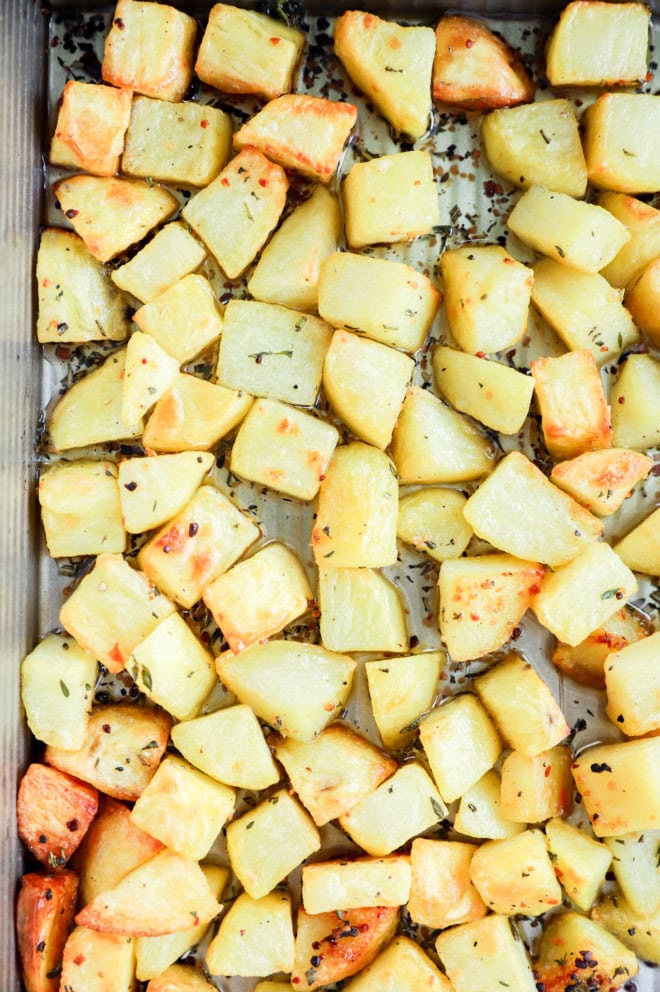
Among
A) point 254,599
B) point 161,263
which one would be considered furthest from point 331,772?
point 161,263

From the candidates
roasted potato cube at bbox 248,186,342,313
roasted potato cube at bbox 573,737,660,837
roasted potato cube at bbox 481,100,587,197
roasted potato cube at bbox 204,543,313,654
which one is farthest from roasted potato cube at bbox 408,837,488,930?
roasted potato cube at bbox 481,100,587,197

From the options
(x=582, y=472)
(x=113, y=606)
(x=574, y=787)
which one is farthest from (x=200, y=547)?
(x=574, y=787)

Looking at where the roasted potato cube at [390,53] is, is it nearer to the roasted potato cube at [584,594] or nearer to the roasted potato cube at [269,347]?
the roasted potato cube at [269,347]

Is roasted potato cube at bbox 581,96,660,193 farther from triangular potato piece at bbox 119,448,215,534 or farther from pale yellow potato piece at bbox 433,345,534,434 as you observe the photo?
triangular potato piece at bbox 119,448,215,534

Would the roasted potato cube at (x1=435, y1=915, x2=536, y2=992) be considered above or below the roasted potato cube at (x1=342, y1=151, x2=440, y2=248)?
below

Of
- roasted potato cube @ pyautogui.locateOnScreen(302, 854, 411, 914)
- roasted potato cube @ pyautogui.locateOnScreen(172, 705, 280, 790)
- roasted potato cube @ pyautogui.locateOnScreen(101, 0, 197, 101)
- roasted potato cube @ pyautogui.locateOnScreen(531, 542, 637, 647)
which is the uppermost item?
roasted potato cube @ pyautogui.locateOnScreen(101, 0, 197, 101)

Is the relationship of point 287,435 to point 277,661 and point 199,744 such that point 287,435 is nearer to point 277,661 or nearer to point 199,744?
point 277,661
